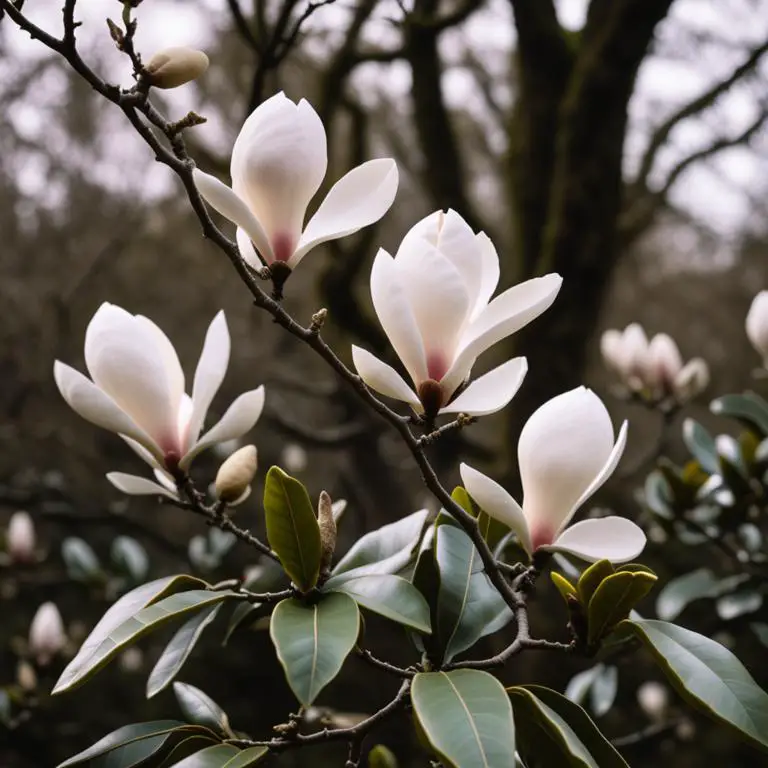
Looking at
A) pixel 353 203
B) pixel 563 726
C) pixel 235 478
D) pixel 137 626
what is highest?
pixel 353 203

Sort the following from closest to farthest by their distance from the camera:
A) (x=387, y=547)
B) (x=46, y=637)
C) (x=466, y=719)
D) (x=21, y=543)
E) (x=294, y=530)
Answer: (x=466, y=719) → (x=294, y=530) → (x=387, y=547) → (x=46, y=637) → (x=21, y=543)

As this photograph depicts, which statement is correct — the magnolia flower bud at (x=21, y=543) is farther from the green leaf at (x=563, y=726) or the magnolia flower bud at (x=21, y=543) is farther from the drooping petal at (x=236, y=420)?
the green leaf at (x=563, y=726)

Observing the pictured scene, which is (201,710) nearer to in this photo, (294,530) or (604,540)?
(294,530)

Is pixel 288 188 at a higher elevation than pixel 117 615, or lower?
higher

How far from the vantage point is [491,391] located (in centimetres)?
50

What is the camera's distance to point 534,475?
0.51 metres

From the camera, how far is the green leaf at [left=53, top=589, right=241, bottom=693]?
455 mm

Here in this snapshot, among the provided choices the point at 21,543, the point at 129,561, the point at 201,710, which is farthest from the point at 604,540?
the point at 21,543

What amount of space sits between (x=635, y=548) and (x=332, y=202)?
0.28 m

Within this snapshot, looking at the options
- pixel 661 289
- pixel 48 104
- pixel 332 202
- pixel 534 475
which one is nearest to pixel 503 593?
pixel 534 475

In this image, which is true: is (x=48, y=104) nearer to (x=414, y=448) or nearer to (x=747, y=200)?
(x=747, y=200)

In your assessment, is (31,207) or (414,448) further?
(31,207)

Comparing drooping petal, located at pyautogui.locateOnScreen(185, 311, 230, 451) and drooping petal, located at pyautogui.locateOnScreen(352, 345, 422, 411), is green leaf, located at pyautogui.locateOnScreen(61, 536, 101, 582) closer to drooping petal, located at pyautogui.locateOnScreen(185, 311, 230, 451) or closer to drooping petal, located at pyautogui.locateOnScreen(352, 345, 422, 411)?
drooping petal, located at pyautogui.locateOnScreen(185, 311, 230, 451)

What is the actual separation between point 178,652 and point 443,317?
0.97 feet
